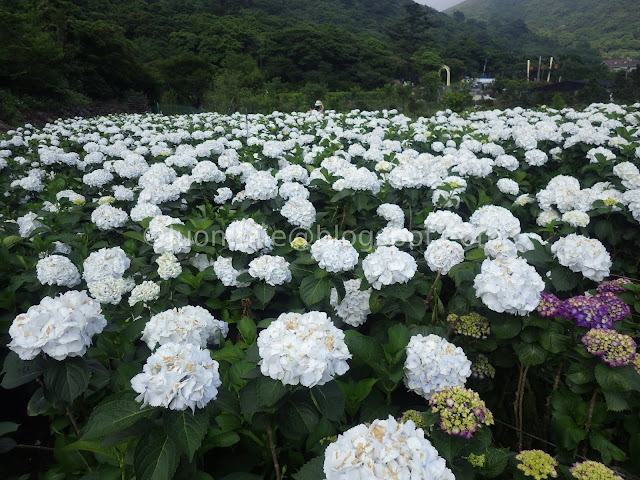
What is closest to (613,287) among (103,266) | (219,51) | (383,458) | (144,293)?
(383,458)

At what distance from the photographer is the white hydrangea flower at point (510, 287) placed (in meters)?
1.52

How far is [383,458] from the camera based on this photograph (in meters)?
0.90

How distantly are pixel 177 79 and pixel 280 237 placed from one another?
3378 centimetres

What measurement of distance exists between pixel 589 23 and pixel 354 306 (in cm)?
10979

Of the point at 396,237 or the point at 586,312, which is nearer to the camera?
the point at 586,312

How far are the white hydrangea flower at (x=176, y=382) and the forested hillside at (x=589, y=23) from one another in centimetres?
8349

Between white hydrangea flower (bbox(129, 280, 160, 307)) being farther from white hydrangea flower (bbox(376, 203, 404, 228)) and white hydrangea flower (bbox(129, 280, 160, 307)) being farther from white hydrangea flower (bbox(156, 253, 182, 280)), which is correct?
white hydrangea flower (bbox(376, 203, 404, 228))

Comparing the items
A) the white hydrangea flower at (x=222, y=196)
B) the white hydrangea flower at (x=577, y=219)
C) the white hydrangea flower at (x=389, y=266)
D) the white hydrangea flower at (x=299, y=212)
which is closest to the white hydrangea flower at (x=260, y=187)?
the white hydrangea flower at (x=299, y=212)

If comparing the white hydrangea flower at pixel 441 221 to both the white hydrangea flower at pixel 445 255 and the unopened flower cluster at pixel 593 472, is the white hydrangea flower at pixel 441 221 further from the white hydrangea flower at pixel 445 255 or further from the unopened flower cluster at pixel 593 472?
the unopened flower cluster at pixel 593 472

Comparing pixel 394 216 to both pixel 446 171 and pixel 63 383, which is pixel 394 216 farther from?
pixel 63 383

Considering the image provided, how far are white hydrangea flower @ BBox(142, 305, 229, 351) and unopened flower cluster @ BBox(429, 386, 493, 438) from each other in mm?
993

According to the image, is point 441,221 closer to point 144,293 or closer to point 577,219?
point 577,219

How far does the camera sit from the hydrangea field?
45.1 inches

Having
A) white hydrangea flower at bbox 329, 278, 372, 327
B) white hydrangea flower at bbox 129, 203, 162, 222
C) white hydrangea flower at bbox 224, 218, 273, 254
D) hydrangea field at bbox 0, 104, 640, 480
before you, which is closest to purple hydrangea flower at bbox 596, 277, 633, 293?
hydrangea field at bbox 0, 104, 640, 480
